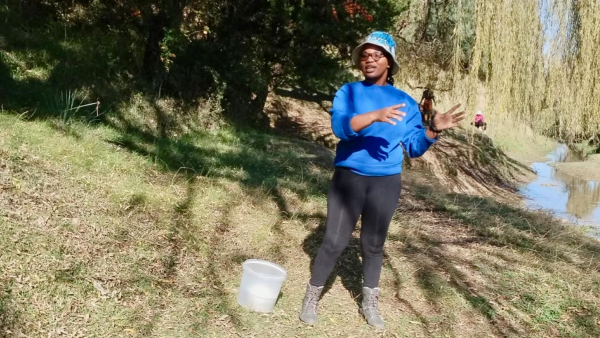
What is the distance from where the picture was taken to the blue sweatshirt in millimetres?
2736

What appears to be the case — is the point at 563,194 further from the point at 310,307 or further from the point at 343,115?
the point at 343,115

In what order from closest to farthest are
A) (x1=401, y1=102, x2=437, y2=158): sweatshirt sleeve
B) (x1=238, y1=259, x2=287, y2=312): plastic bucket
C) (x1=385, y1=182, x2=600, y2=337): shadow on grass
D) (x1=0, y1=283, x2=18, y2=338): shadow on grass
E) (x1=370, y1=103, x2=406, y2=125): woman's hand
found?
(x1=370, y1=103, x2=406, y2=125): woman's hand, (x1=0, y1=283, x2=18, y2=338): shadow on grass, (x1=401, y1=102, x2=437, y2=158): sweatshirt sleeve, (x1=238, y1=259, x2=287, y2=312): plastic bucket, (x1=385, y1=182, x2=600, y2=337): shadow on grass

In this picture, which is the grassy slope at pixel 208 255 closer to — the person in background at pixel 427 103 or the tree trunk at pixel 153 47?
→ the tree trunk at pixel 153 47

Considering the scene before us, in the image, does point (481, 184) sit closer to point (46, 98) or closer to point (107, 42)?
point (107, 42)

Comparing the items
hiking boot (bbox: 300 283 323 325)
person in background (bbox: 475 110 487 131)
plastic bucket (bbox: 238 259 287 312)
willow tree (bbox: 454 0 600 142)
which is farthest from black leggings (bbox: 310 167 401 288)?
person in background (bbox: 475 110 487 131)

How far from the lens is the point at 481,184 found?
39.7 feet

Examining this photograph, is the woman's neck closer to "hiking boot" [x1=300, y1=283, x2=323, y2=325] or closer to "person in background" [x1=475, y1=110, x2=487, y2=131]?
"hiking boot" [x1=300, y1=283, x2=323, y2=325]

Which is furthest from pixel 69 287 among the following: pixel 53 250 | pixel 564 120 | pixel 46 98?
pixel 564 120

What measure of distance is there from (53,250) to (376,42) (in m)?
2.14

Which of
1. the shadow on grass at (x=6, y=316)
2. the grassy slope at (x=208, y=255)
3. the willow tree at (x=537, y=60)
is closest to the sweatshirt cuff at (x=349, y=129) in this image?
the grassy slope at (x=208, y=255)

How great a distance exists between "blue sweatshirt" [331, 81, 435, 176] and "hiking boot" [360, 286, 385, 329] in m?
0.79

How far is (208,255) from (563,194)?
13414mm

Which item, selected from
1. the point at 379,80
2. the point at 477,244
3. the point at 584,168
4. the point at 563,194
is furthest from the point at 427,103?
the point at 584,168

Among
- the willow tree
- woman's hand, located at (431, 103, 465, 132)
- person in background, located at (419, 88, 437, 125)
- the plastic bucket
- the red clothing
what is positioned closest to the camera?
woman's hand, located at (431, 103, 465, 132)
